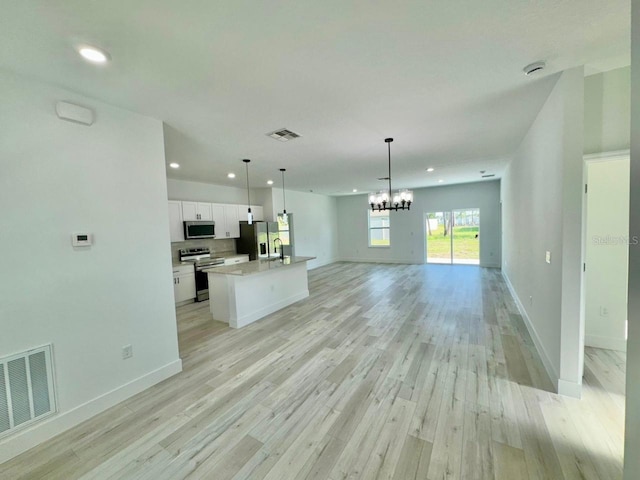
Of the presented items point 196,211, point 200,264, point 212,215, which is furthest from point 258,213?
point 200,264

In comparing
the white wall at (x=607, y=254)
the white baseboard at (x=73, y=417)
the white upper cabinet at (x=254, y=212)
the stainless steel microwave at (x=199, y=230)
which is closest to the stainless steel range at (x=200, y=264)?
the stainless steel microwave at (x=199, y=230)

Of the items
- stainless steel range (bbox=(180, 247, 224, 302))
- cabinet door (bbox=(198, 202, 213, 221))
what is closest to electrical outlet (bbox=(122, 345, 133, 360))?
stainless steel range (bbox=(180, 247, 224, 302))

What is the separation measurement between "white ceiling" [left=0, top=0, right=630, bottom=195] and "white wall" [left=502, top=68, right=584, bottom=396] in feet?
0.90

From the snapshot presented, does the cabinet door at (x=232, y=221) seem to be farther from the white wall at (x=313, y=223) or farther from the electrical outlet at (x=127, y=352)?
the electrical outlet at (x=127, y=352)

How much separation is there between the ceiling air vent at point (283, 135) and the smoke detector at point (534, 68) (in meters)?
2.36

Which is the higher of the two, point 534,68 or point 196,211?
point 534,68

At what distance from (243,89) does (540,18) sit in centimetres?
213

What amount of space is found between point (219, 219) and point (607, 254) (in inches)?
273

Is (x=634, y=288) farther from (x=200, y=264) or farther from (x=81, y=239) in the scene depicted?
(x=200, y=264)

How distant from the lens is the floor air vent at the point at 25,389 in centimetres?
184

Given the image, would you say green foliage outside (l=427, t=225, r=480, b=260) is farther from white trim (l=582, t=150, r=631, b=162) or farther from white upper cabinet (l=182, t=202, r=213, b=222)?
white upper cabinet (l=182, t=202, r=213, b=222)

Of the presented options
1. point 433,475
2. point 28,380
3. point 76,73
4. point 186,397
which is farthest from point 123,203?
point 433,475

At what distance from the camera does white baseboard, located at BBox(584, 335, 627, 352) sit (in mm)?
2953

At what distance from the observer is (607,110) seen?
2.33 meters
